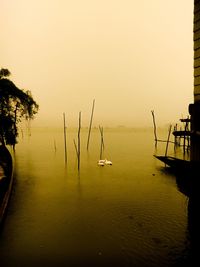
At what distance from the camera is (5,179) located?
13.1m

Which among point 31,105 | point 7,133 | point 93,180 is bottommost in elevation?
point 93,180

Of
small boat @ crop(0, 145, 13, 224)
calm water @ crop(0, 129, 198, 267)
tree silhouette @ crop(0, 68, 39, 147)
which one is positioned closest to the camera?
calm water @ crop(0, 129, 198, 267)

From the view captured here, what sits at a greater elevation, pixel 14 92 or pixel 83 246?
pixel 14 92

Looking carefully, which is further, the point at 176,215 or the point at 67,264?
the point at 176,215

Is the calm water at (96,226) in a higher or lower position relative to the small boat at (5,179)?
lower

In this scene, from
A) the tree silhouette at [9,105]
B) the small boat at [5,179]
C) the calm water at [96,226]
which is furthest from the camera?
the tree silhouette at [9,105]

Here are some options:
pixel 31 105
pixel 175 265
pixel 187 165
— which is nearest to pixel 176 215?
pixel 175 265

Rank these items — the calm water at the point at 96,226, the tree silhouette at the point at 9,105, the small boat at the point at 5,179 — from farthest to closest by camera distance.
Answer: the tree silhouette at the point at 9,105
the small boat at the point at 5,179
the calm water at the point at 96,226

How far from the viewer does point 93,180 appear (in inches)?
855

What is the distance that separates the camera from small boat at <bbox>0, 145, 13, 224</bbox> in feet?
33.3

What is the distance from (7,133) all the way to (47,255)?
57.7ft

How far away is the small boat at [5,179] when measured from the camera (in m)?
10.2

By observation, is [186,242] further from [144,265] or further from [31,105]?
[31,105]

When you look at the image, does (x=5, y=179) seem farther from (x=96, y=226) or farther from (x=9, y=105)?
(x=9, y=105)
